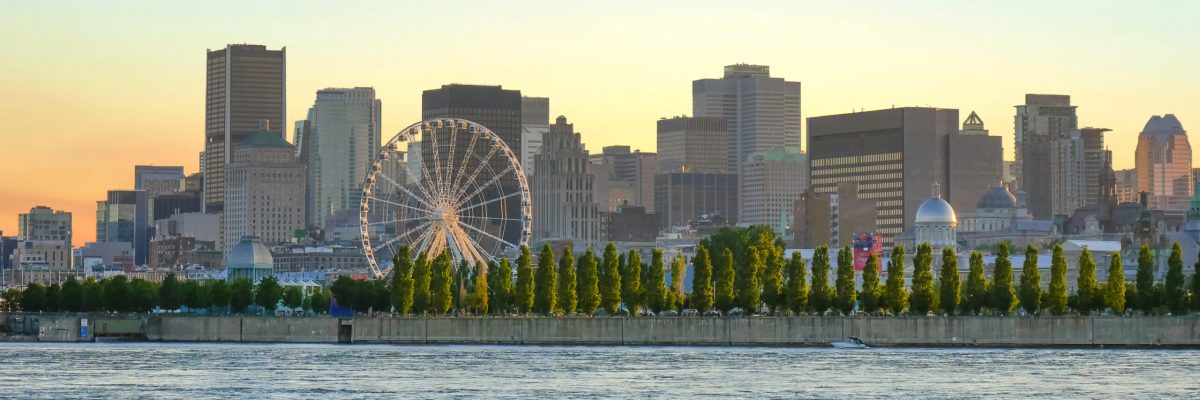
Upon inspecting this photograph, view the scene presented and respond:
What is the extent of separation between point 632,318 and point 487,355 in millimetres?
21503

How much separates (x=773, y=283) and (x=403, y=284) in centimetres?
2932

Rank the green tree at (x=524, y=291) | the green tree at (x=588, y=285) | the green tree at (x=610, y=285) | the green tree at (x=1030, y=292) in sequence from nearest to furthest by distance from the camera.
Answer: the green tree at (x=1030, y=292)
the green tree at (x=588, y=285)
the green tree at (x=610, y=285)
the green tree at (x=524, y=291)

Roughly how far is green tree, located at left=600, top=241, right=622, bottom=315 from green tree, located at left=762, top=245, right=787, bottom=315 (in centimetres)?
1144

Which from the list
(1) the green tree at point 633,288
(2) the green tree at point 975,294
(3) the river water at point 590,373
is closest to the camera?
(3) the river water at point 590,373

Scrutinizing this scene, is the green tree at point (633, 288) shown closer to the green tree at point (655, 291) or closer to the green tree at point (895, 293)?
the green tree at point (655, 291)

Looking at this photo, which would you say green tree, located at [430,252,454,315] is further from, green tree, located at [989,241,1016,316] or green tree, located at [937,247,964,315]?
green tree, located at [989,241,1016,316]

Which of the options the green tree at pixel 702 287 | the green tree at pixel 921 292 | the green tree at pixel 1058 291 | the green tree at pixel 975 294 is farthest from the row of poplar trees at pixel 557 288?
the green tree at pixel 1058 291

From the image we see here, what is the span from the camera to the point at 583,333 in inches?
7338

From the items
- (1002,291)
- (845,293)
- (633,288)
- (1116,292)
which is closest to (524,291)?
(633,288)

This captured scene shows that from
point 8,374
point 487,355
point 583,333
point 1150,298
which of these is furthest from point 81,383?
point 1150,298

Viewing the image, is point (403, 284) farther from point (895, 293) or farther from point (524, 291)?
point (895, 293)

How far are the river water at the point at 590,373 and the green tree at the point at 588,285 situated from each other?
38.5ft

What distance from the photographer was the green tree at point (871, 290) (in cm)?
18812

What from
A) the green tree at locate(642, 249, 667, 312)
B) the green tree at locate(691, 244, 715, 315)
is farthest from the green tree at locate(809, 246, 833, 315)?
the green tree at locate(642, 249, 667, 312)
